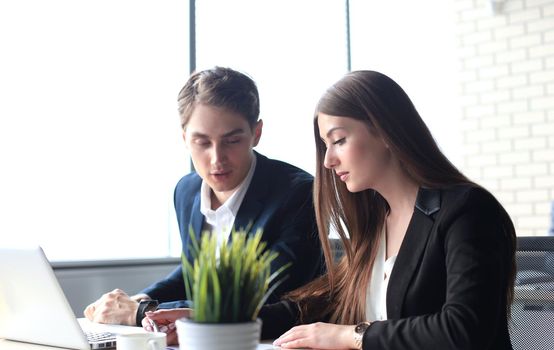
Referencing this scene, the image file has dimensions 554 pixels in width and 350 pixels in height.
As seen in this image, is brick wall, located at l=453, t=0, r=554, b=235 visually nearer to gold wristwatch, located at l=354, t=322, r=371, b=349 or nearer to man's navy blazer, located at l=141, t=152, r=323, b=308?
man's navy blazer, located at l=141, t=152, r=323, b=308

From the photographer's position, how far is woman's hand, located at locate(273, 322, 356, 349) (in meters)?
1.59

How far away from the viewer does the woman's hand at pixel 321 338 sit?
1.59 metres

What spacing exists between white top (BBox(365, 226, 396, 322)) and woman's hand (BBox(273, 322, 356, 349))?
25 cm

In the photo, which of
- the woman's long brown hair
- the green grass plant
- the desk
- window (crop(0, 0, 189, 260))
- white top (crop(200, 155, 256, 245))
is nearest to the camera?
the green grass plant

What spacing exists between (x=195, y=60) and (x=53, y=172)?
0.93 m

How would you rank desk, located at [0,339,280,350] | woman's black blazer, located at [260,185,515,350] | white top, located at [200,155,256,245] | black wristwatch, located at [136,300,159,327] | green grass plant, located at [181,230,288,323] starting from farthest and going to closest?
1. white top, located at [200,155,256,245]
2. black wristwatch, located at [136,300,159,327]
3. desk, located at [0,339,280,350]
4. woman's black blazer, located at [260,185,515,350]
5. green grass plant, located at [181,230,288,323]

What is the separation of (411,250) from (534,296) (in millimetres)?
384

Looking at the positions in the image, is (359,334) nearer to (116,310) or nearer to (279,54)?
(116,310)

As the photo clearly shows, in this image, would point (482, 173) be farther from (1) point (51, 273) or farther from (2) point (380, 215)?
(1) point (51, 273)

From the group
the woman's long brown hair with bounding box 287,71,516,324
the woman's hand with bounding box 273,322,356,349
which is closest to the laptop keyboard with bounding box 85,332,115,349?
the woman's hand with bounding box 273,322,356,349

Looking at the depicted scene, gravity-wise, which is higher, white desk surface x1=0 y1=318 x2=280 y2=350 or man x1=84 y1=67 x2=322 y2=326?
man x1=84 y1=67 x2=322 y2=326

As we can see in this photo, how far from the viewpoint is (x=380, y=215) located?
1.95 m

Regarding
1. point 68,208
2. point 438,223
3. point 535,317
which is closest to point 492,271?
point 438,223

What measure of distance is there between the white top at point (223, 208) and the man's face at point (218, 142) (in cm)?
6
